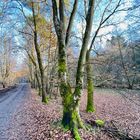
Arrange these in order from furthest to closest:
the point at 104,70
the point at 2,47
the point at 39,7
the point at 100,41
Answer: the point at 2,47
the point at 39,7
the point at 100,41
the point at 104,70

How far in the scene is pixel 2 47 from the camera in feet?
169

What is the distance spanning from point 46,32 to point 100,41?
8830mm

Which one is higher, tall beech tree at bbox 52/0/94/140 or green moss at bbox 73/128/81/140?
tall beech tree at bbox 52/0/94/140

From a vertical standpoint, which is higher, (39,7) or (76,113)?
(39,7)

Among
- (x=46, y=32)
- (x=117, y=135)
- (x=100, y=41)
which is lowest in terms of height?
(x=117, y=135)

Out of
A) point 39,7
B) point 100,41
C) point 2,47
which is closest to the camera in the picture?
point 100,41

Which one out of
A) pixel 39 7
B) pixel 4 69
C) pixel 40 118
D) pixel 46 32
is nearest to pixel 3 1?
Result: pixel 39 7

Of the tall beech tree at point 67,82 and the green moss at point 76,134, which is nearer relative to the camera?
the green moss at point 76,134

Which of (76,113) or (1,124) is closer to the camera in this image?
(76,113)

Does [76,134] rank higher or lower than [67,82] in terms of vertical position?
lower

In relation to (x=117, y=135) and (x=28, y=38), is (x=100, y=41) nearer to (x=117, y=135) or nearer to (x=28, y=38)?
(x=117, y=135)

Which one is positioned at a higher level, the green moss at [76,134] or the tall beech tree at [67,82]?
the tall beech tree at [67,82]

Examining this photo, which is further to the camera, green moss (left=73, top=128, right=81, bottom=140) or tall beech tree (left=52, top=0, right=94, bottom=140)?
tall beech tree (left=52, top=0, right=94, bottom=140)

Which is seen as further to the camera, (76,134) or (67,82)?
(67,82)
